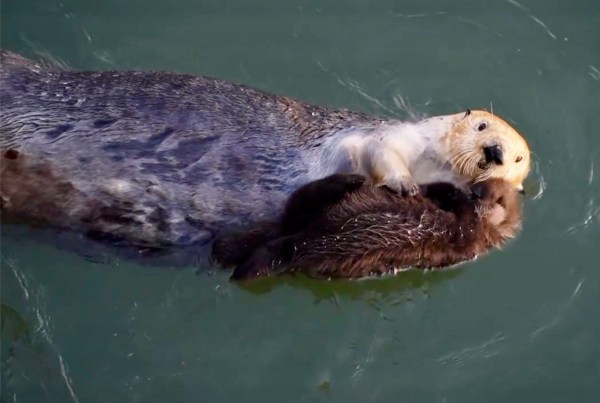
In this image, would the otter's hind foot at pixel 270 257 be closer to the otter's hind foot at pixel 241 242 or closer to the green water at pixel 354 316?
the otter's hind foot at pixel 241 242

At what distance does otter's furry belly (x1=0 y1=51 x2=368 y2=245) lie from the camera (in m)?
5.82

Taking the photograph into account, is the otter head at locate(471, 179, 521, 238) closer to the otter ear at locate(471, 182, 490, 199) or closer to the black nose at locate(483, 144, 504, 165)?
the otter ear at locate(471, 182, 490, 199)

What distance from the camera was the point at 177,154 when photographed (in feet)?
19.4

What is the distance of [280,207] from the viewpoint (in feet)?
19.6

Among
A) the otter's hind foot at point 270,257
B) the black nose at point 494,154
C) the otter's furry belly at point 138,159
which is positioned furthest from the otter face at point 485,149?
the otter's hind foot at point 270,257

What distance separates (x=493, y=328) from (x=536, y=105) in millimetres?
2120

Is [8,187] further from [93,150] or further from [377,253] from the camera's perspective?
[377,253]

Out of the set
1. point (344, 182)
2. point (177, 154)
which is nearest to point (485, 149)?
point (344, 182)

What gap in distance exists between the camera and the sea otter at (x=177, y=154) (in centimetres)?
583

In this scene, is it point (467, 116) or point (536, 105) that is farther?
point (536, 105)

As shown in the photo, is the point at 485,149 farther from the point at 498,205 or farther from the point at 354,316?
the point at 354,316

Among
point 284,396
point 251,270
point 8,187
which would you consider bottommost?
point 284,396

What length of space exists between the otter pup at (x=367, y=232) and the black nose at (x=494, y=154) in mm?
145

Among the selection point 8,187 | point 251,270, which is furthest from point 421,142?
point 8,187
